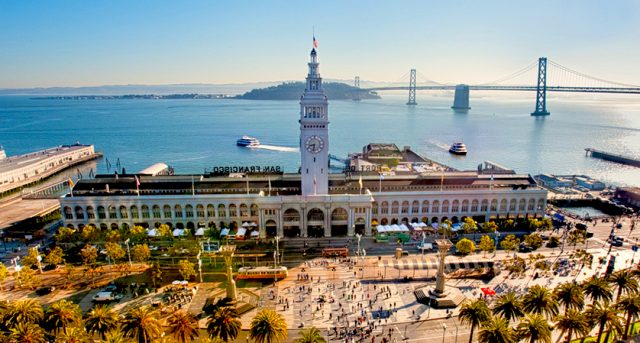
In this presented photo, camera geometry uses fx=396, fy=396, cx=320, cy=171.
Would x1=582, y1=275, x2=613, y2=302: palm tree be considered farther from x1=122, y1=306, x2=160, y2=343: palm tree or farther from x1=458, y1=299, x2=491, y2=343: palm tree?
x1=122, y1=306, x2=160, y2=343: palm tree

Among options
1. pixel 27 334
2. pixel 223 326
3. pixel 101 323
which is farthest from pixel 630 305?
pixel 27 334

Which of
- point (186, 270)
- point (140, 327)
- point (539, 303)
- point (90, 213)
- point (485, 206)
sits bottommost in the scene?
point (186, 270)

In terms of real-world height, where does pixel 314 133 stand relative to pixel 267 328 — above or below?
above

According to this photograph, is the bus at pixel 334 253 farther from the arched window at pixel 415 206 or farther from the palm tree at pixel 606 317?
the palm tree at pixel 606 317

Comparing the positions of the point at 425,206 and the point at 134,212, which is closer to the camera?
the point at 134,212

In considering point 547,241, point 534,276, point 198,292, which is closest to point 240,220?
point 198,292

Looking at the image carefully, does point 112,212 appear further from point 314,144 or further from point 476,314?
point 476,314

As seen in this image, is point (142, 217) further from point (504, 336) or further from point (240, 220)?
point (504, 336)
